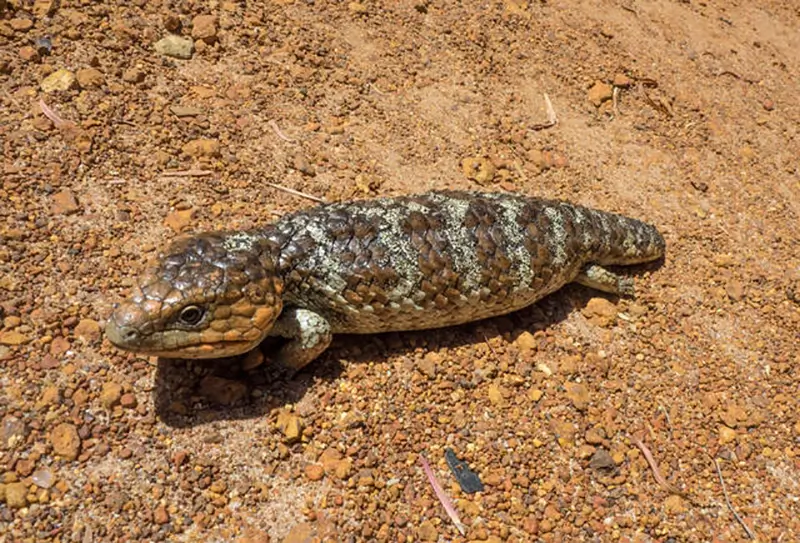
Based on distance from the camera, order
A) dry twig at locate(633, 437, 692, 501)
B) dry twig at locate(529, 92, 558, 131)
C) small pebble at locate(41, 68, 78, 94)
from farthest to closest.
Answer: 1. dry twig at locate(529, 92, 558, 131)
2. small pebble at locate(41, 68, 78, 94)
3. dry twig at locate(633, 437, 692, 501)

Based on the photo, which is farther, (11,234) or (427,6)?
(427,6)

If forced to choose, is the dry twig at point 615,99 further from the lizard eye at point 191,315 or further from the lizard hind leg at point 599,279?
the lizard eye at point 191,315

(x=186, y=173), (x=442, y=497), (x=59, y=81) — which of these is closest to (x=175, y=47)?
(x=59, y=81)

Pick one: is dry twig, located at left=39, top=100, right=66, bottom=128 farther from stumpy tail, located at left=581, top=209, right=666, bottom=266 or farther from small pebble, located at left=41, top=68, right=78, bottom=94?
stumpy tail, located at left=581, top=209, right=666, bottom=266

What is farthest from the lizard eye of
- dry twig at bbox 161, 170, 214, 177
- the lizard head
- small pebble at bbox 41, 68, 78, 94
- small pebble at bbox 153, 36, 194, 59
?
small pebble at bbox 153, 36, 194, 59

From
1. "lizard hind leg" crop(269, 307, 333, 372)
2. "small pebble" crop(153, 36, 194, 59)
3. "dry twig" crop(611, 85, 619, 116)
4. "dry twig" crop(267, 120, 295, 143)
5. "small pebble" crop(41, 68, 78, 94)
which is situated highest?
"dry twig" crop(611, 85, 619, 116)

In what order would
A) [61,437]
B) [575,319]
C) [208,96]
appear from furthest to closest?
1. [208,96]
2. [575,319]
3. [61,437]

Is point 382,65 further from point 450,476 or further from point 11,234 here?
point 450,476

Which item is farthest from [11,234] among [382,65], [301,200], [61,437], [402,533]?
[382,65]
